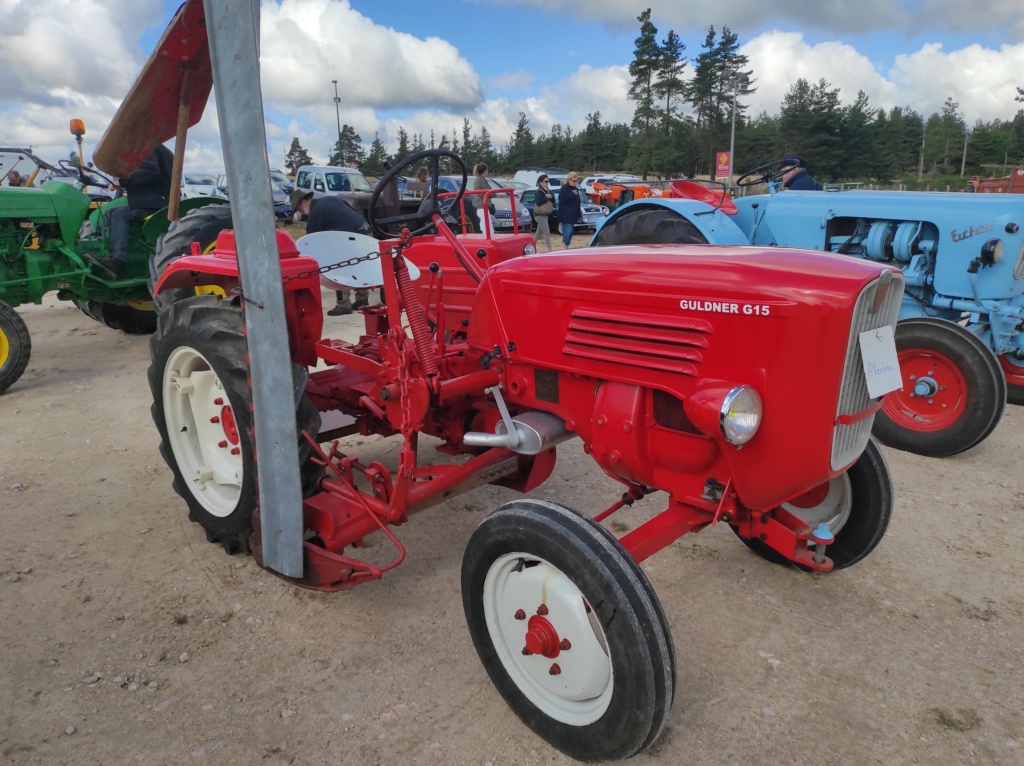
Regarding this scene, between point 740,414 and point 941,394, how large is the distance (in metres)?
3.10

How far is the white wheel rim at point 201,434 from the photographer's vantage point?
3.02 metres

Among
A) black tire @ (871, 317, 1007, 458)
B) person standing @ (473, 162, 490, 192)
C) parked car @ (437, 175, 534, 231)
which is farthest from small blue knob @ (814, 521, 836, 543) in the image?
parked car @ (437, 175, 534, 231)

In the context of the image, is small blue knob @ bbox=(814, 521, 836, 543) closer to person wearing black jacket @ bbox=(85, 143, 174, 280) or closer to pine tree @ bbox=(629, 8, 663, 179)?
person wearing black jacket @ bbox=(85, 143, 174, 280)

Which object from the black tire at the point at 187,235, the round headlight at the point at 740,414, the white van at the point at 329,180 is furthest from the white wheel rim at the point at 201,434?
the white van at the point at 329,180

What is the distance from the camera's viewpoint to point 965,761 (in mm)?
1930

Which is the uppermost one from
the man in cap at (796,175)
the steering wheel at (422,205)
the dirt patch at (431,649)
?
the man in cap at (796,175)

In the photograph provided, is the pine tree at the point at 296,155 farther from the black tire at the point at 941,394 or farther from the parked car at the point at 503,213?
the black tire at the point at 941,394

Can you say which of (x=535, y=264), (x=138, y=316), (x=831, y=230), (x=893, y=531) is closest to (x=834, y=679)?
(x=893, y=531)

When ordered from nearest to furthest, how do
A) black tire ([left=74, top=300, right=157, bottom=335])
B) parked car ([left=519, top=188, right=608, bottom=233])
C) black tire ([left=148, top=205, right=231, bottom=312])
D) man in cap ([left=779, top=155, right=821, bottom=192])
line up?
1. black tire ([left=148, top=205, right=231, bottom=312])
2. man in cap ([left=779, top=155, right=821, bottom=192])
3. black tire ([left=74, top=300, right=157, bottom=335])
4. parked car ([left=519, top=188, right=608, bottom=233])

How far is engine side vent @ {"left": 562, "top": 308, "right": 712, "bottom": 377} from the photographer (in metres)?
1.99

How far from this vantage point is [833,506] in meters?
2.73

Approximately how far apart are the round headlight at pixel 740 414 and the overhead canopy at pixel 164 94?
2.90 metres

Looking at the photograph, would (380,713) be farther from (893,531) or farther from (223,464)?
(893,531)

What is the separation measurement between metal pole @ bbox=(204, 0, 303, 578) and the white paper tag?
174cm
